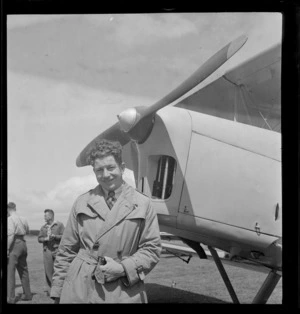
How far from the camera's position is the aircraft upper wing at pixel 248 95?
3922 millimetres

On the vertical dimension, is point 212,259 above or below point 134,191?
below

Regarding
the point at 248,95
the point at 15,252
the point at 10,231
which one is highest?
the point at 248,95

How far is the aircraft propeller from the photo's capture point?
379cm

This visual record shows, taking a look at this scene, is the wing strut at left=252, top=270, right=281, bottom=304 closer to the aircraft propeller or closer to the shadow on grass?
the shadow on grass

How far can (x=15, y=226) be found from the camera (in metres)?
3.76

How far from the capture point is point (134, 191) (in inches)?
151

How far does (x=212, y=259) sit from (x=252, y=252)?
12.4 inches

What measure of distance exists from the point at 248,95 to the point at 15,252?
2.02 m

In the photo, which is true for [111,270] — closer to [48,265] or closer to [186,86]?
[48,265]

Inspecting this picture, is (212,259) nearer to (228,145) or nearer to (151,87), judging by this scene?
(228,145)

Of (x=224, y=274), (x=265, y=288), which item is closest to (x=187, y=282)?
(x=224, y=274)

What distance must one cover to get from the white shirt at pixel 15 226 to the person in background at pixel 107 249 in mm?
282

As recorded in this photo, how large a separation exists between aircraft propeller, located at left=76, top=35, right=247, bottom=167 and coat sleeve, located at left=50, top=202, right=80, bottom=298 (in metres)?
0.43
